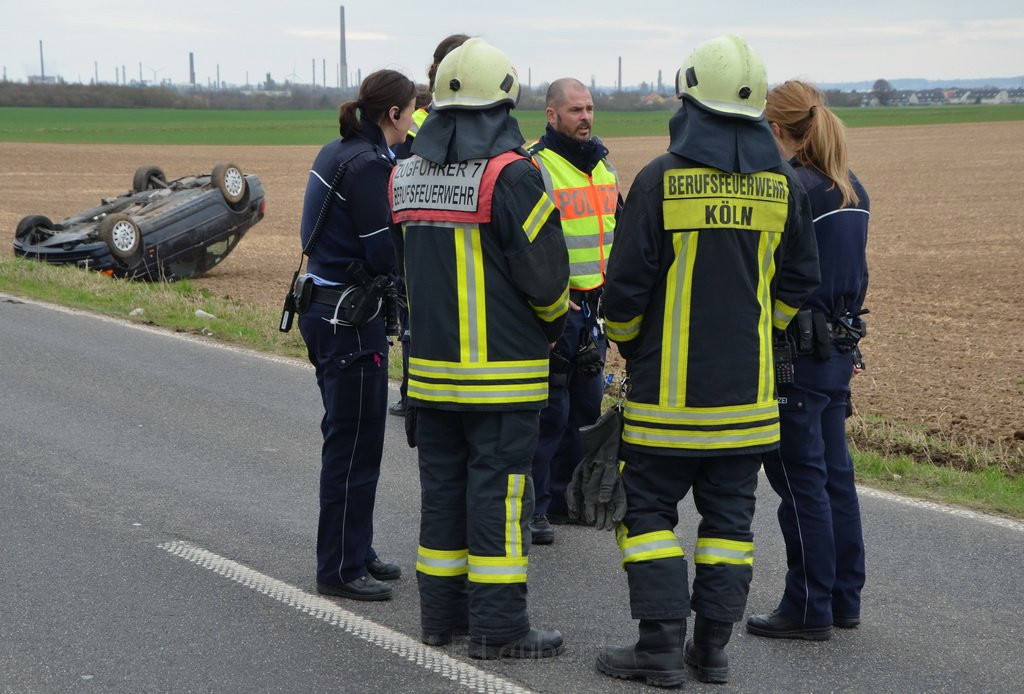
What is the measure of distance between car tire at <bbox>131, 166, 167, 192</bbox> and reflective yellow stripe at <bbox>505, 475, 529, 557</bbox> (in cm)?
1464

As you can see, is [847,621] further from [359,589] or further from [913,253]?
[913,253]

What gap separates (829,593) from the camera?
4.64 m

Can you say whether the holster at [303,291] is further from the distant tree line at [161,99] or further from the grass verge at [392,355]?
the distant tree line at [161,99]

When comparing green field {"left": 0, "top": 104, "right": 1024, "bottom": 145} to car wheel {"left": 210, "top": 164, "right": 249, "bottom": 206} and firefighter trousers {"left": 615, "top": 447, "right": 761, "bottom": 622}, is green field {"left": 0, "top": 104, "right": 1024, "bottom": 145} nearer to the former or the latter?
car wheel {"left": 210, "top": 164, "right": 249, "bottom": 206}

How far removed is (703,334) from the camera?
4172 mm

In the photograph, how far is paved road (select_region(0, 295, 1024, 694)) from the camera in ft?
14.0

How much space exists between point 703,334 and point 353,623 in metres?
1.80

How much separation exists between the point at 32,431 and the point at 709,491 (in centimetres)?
496

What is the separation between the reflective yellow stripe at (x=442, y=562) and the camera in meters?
4.52

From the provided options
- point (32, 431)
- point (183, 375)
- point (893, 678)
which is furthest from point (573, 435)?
point (183, 375)

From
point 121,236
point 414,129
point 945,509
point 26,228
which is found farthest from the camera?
point 26,228

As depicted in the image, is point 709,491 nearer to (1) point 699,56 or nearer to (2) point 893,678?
(2) point 893,678

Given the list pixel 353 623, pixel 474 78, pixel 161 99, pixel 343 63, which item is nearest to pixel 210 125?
pixel 161 99

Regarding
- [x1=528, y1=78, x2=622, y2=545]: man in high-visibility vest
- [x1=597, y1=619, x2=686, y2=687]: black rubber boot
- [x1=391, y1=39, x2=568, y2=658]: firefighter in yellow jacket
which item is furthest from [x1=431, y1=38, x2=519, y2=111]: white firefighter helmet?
[x1=597, y1=619, x2=686, y2=687]: black rubber boot
